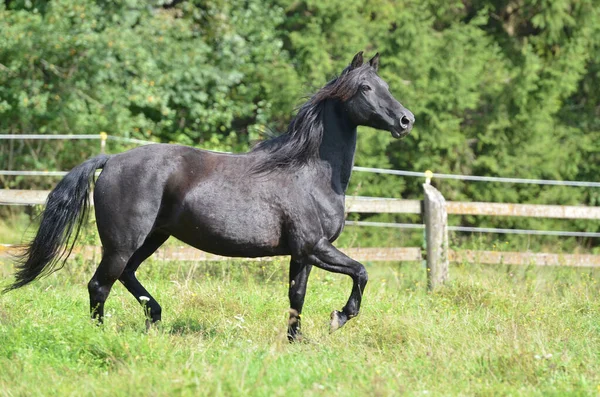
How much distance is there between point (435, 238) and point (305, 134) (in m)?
3.31

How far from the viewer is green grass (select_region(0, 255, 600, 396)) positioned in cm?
456

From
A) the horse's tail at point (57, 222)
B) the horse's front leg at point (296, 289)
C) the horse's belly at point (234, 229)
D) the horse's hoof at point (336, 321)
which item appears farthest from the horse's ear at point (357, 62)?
the horse's tail at point (57, 222)

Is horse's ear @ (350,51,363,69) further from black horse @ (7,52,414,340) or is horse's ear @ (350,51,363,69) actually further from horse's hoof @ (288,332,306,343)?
horse's hoof @ (288,332,306,343)

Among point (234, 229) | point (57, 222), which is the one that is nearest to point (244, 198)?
point (234, 229)

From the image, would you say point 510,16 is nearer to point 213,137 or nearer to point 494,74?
point 494,74

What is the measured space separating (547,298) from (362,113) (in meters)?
2.66

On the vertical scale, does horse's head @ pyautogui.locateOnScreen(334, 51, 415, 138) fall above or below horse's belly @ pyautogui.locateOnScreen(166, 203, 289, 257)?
above

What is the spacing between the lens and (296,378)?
465 cm

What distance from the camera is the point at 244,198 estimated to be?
6133mm

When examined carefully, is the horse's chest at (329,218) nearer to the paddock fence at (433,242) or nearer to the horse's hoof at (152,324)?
the horse's hoof at (152,324)

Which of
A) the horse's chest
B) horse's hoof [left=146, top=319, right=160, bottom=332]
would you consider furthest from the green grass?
the horse's chest

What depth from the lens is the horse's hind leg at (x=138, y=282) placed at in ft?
20.7

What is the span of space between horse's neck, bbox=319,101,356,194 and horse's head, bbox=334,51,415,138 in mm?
89

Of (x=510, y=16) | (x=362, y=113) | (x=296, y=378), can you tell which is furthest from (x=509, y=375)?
(x=510, y=16)
